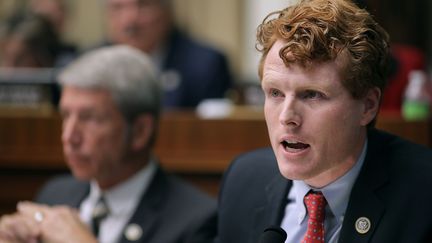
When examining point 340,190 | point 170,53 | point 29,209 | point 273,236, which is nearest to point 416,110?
point 170,53

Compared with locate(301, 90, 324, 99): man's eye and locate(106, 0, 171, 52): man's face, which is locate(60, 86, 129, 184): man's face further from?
locate(106, 0, 171, 52): man's face

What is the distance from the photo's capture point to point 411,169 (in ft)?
7.88

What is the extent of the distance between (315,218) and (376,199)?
0.55 feet

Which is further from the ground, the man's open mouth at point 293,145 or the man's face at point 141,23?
the man's open mouth at point 293,145

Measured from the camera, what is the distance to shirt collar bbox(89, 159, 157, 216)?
11.5 feet

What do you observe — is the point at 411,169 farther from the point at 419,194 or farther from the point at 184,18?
the point at 184,18

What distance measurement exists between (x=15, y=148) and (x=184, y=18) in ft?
11.5

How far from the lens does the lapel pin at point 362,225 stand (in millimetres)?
2330

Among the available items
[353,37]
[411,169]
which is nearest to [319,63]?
[353,37]

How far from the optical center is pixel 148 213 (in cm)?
341

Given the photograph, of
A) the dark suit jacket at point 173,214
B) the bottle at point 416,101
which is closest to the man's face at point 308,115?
the dark suit jacket at point 173,214

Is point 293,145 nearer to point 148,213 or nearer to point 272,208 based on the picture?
point 272,208

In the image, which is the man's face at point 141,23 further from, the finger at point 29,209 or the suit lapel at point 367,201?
the suit lapel at point 367,201

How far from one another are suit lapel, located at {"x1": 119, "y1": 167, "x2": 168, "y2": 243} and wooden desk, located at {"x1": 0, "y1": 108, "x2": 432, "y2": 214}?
0.94m
